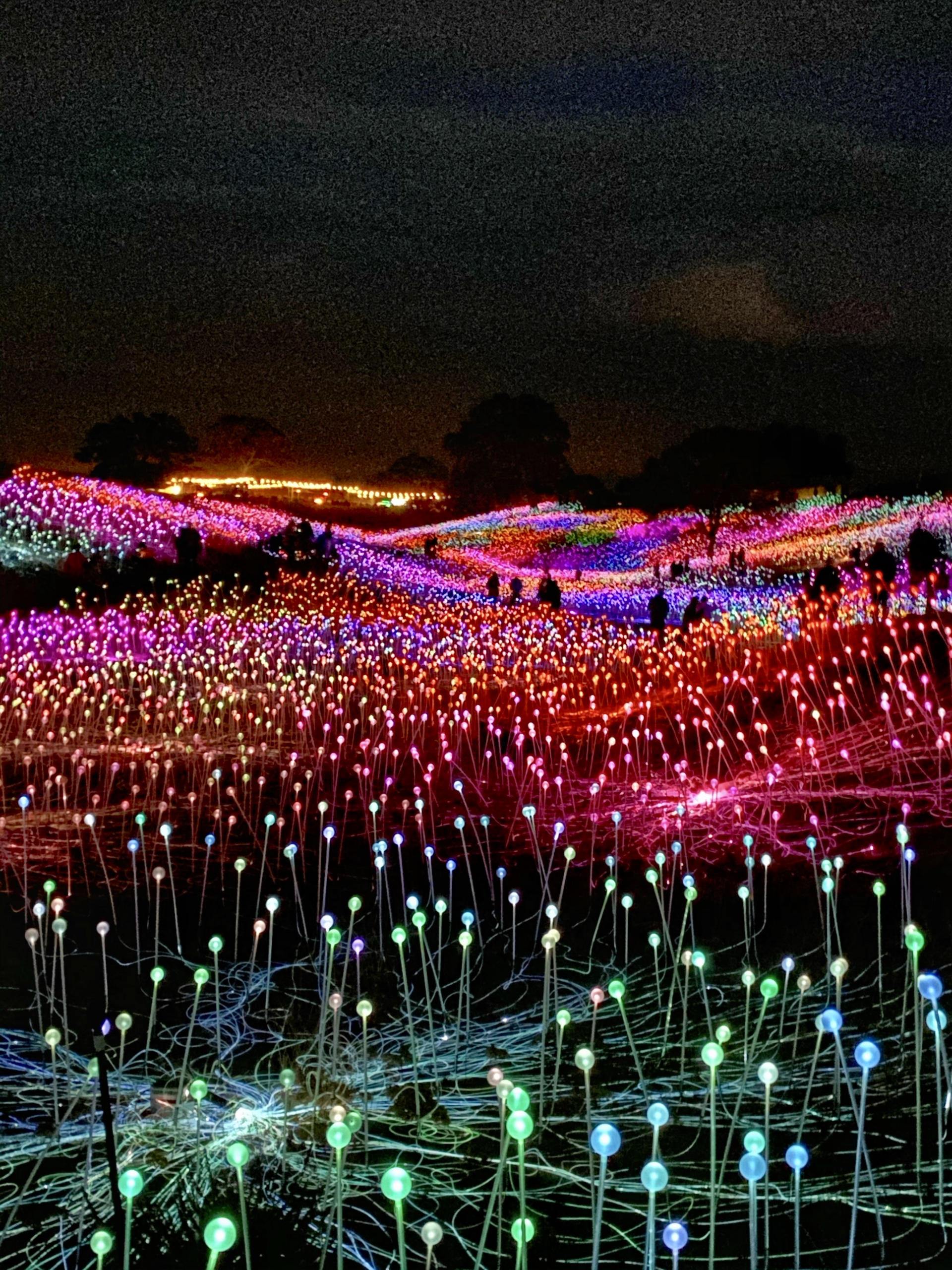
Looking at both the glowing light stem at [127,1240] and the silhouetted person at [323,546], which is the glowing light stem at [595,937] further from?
the silhouetted person at [323,546]

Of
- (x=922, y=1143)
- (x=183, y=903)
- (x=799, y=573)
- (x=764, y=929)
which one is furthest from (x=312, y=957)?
(x=799, y=573)

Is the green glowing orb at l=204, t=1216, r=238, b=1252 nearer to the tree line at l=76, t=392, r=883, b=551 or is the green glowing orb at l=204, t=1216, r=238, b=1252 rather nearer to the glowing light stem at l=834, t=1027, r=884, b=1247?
the glowing light stem at l=834, t=1027, r=884, b=1247

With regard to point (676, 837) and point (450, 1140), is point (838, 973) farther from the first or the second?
point (676, 837)

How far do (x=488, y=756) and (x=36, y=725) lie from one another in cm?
474

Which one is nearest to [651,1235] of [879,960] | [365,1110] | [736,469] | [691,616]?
[365,1110]

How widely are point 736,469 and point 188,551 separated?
2146 cm

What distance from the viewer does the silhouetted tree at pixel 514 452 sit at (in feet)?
193

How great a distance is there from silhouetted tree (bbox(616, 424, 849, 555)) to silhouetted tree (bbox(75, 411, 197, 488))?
24.9 metres

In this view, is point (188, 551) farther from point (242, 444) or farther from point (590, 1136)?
point (242, 444)

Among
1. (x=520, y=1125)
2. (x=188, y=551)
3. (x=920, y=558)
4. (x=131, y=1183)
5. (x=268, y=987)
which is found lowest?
(x=268, y=987)

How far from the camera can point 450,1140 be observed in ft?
14.0

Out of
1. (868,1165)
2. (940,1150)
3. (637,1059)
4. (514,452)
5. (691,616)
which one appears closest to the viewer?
(868,1165)

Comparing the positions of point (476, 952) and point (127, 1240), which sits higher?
point (127, 1240)

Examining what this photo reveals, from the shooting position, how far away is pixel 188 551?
2227 cm
